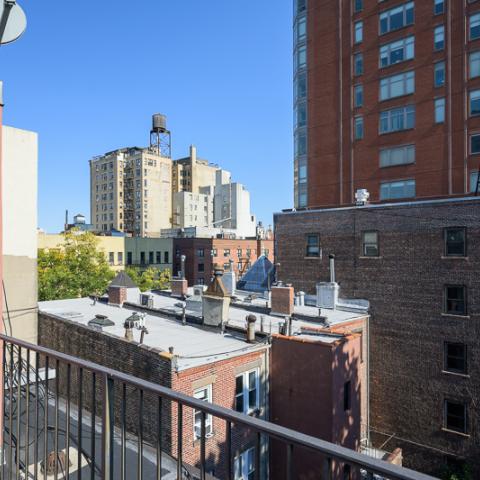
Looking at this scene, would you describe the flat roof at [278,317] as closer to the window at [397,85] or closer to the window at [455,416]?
the window at [455,416]

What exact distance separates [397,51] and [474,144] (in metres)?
9.44

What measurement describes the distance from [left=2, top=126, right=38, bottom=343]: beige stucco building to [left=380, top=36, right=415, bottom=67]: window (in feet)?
88.9

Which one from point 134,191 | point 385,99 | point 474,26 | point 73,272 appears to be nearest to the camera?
point 474,26

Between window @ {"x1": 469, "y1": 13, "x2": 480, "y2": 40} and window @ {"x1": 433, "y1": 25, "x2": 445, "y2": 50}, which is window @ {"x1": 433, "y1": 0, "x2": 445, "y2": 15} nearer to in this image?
window @ {"x1": 433, "y1": 25, "x2": 445, "y2": 50}

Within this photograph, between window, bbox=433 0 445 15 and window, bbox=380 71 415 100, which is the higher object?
window, bbox=433 0 445 15

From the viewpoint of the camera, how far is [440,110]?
28.7 m

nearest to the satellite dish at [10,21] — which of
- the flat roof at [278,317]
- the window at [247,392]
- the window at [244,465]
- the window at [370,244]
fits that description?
the window at [247,392]

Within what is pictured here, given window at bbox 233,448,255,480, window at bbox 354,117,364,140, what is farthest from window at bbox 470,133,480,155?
window at bbox 233,448,255,480

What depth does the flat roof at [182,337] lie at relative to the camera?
42.8 ft

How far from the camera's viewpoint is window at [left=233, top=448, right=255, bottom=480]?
43.8ft

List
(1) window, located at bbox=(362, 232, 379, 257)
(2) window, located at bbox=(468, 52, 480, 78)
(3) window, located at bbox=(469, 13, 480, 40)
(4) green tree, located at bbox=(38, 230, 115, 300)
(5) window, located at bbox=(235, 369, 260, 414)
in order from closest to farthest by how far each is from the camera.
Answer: (5) window, located at bbox=(235, 369, 260, 414)
(1) window, located at bbox=(362, 232, 379, 257)
(3) window, located at bbox=(469, 13, 480, 40)
(2) window, located at bbox=(468, 52, 480, 78)
(4) green tree, located at bbox=(38, 230, 115, 300)

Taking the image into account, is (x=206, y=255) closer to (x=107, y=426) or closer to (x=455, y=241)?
(x=455, y=241)

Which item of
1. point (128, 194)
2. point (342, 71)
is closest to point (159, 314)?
point (342, 71)

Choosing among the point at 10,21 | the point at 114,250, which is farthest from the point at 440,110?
the point at 114,250
